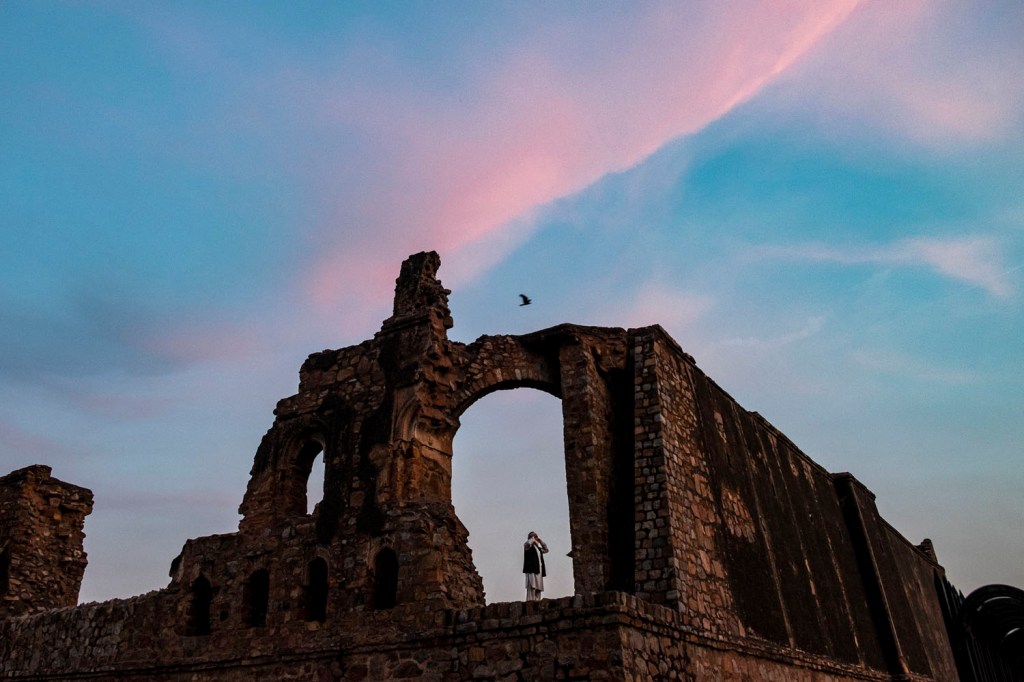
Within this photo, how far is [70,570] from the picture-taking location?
16438mm

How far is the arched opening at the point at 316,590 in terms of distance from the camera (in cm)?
1102

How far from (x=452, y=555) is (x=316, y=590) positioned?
84.0 inches

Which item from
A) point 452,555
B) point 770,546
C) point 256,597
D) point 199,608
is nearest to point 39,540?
point 199,608

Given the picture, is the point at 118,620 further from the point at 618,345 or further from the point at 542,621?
the point at 618,345

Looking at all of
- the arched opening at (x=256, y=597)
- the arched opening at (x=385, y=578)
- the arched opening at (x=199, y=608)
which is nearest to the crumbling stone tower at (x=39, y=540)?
the arched opening at (x=199, y=608)

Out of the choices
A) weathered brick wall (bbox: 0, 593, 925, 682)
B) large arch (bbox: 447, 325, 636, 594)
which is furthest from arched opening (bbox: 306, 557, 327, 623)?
large arch (bbox: 447, 325, 636, 594)

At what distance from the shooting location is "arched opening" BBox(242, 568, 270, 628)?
1141 centimetres

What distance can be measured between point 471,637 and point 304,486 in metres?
5.15

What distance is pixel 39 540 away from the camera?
16.0 m

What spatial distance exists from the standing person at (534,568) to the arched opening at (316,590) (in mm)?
2797

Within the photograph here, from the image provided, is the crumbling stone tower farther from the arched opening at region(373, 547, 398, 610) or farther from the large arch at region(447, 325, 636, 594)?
the large arch at region(447, 325, 636, 594)

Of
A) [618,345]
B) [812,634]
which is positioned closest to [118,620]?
[618,345]

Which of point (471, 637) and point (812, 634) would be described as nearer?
point (471, 637)

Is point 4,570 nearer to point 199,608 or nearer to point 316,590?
point 199,608
